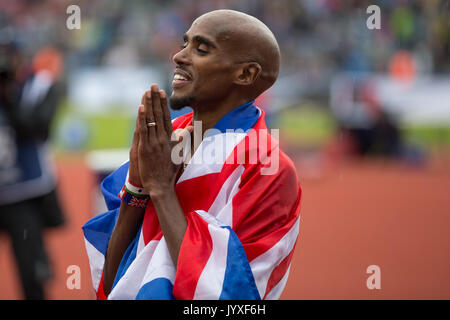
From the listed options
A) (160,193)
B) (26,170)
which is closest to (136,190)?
(160,193)

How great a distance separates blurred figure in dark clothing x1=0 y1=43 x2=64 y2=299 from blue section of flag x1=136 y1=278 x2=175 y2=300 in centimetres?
249

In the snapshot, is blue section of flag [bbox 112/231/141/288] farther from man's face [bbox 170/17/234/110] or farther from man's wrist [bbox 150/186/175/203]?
man's face [bbox 170/17/234/110]

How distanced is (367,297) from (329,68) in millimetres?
10668

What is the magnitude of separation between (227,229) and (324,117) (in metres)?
12.6

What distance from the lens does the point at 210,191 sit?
2.11m

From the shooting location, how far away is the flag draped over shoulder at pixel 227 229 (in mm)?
1953

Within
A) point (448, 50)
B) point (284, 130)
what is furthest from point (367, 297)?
point (448, 50)

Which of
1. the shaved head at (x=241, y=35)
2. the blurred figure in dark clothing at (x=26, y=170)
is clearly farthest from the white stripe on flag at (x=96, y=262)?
the blurred figure in dark clothing at (x=26, y=170)

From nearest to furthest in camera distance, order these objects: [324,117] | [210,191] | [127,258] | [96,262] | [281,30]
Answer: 1. [210,191]
2. [127,258]
3. [96,262]
4. [324,117]
5. [281,30]

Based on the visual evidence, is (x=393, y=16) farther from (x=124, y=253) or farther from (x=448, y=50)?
(x=124, y=253)

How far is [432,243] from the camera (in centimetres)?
698

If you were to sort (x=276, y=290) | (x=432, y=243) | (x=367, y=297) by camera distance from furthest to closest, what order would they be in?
(x=432, y=243)
(x=367, y=297)
(x=276, y=290)

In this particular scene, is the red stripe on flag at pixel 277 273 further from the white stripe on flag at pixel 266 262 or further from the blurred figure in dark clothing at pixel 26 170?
the blurred figure in dark clothing at pixel 26 170

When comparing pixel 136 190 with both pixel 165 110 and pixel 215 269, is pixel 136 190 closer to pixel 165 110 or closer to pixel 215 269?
pixel 165 110
